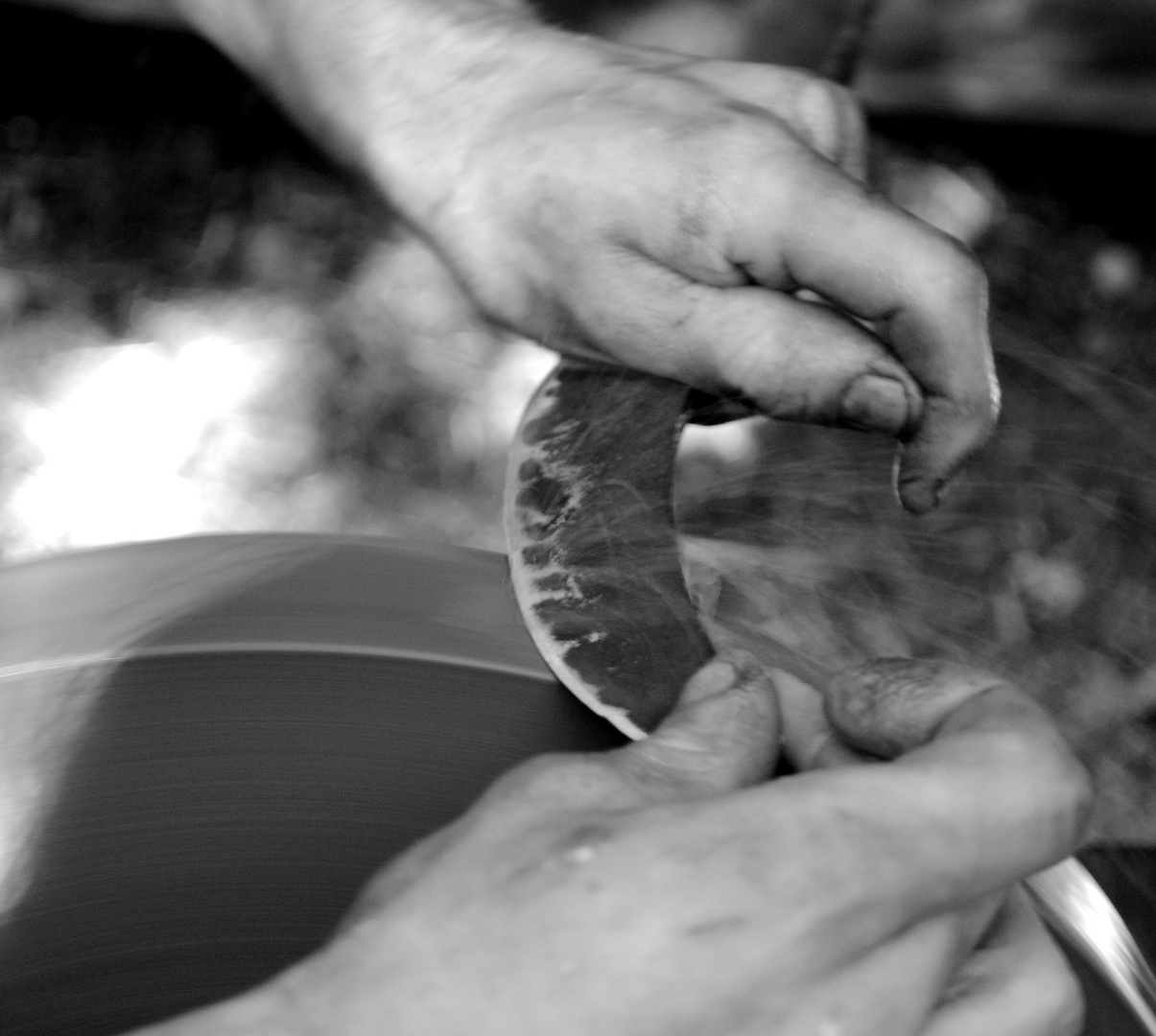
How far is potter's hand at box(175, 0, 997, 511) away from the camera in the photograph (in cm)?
76

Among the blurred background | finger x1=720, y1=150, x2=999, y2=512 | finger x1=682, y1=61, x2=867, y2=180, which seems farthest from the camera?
the blurred background

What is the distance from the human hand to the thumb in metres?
0.01

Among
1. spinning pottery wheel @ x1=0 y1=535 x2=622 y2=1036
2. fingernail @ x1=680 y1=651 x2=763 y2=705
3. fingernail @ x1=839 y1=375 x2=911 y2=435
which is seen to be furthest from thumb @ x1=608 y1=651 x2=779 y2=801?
fingernail @ x1=839 y1=375 x2=911 y2=435

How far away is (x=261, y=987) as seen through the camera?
46 centimetres

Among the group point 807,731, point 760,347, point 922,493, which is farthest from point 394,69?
point 807,731

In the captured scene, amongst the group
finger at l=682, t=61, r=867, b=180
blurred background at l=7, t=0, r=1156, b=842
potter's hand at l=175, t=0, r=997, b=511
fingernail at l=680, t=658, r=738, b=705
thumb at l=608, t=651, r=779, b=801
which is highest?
finger at l=682, t=61, r=867, b=180

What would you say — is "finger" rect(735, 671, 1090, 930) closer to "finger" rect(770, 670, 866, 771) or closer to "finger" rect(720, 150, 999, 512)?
"finger" rect(770, 670, 866, 771)

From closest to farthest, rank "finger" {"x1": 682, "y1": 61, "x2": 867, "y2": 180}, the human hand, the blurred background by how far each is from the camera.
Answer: the human hand
"finger" {"x1": 682, "y1": 61, "x2": 867, "y2": 180}
the blurred background

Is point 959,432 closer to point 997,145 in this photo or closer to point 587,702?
point 587,702

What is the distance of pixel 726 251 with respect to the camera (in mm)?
815

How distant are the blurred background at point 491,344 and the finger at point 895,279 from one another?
0.51 meters

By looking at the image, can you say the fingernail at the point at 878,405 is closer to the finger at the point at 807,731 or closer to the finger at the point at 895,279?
the finger at the point at 895,279

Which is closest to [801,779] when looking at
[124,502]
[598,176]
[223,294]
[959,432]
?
[959,432]

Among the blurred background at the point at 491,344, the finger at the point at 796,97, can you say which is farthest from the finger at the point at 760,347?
the blurred background at the point at 491,344
